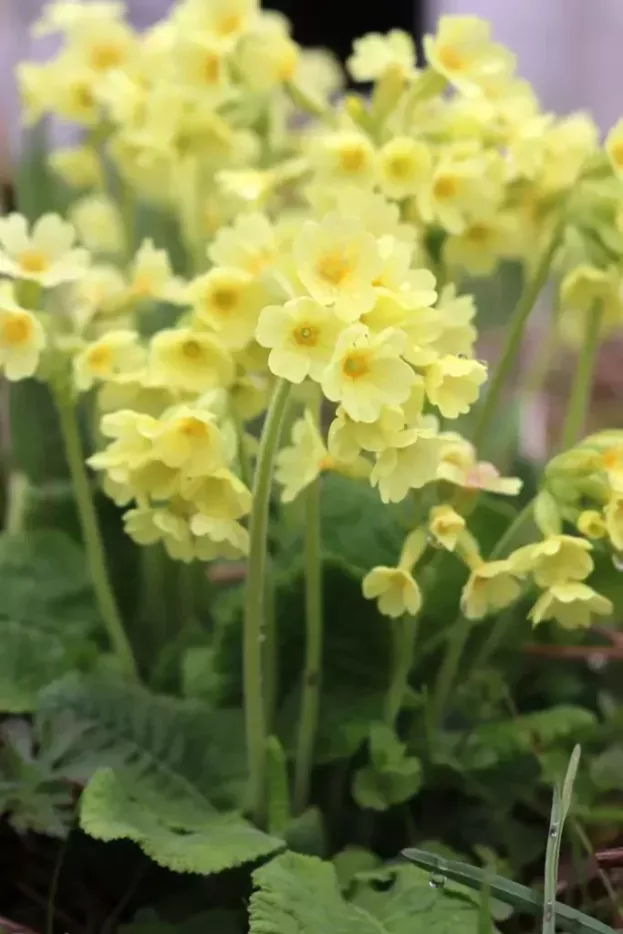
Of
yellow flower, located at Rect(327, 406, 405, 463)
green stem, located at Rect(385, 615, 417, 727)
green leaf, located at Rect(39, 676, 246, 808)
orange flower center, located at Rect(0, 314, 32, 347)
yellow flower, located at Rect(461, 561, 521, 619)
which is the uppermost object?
yellow flower, located at Rect(327, 406, 405, 463)

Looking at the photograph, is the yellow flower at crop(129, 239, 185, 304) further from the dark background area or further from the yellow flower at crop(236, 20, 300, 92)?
the dark background area

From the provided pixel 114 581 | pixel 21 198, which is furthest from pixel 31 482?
pixel 21 198

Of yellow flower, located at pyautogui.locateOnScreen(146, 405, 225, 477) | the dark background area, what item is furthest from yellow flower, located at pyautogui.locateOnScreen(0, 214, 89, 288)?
the dark background area

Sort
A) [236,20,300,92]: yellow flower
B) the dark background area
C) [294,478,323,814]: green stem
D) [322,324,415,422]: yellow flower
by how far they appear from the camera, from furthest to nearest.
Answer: the dark background area, [236,20,300,92]: yellow flower, [294,478,323,814]: green stem, [322,324,415,422]: yellow flower

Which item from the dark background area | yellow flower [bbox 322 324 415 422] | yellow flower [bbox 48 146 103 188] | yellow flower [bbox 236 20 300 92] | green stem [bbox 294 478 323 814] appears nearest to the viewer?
yellow flower [bbox 322 324 415 422]

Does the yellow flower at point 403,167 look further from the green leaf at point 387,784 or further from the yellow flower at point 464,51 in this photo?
the green leaf at point 387,784

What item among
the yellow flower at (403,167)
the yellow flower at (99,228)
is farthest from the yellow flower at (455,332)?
the yellow flower at (99,228)
